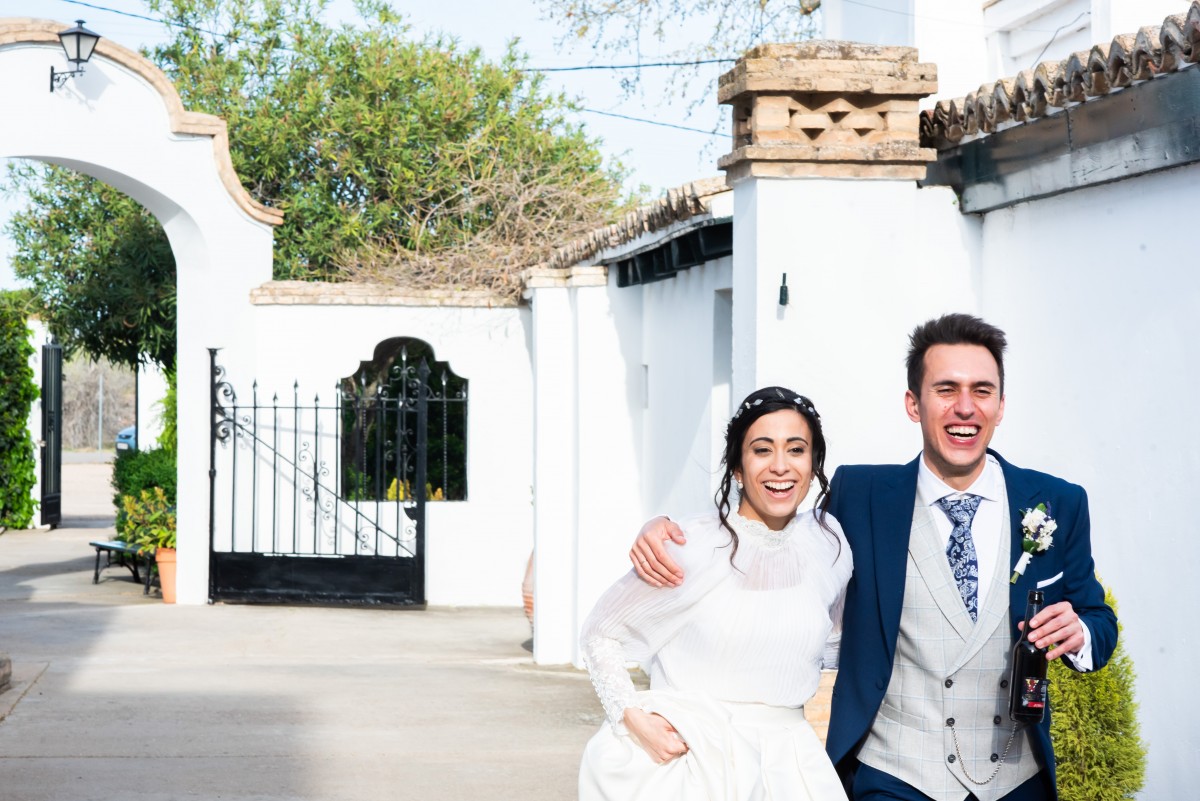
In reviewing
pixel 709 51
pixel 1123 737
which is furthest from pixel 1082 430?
pixel 709 51

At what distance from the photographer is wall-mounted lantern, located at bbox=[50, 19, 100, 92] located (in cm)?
1170

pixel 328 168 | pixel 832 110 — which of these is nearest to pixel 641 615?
pixel 832 110

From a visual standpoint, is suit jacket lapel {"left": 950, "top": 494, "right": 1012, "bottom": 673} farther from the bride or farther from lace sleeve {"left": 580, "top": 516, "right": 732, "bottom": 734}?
lace sleeve {"left": 580, "top": 516, "right": 732, "bottom": 734}

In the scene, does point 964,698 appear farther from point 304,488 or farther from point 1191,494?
point 304,488

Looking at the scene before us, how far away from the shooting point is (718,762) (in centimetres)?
294

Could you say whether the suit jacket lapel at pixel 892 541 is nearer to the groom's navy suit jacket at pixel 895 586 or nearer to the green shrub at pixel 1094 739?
the groom's navy suit jacket at pixel 895 586

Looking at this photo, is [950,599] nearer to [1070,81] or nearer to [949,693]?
[949,693]

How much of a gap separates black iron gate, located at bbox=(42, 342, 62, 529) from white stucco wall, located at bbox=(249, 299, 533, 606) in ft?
22.6

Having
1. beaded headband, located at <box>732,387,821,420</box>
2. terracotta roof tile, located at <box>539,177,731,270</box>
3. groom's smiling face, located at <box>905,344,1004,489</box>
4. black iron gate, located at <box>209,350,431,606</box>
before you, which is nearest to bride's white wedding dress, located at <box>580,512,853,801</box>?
beaded headband, located at <box>732,387,821,420</box>

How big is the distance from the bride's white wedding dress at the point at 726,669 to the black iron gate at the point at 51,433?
57.1 ft

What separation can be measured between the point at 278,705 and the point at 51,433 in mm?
12403

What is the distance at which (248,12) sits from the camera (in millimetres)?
17578

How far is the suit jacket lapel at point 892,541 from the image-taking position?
3041mm

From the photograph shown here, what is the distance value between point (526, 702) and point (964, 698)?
599 cm
